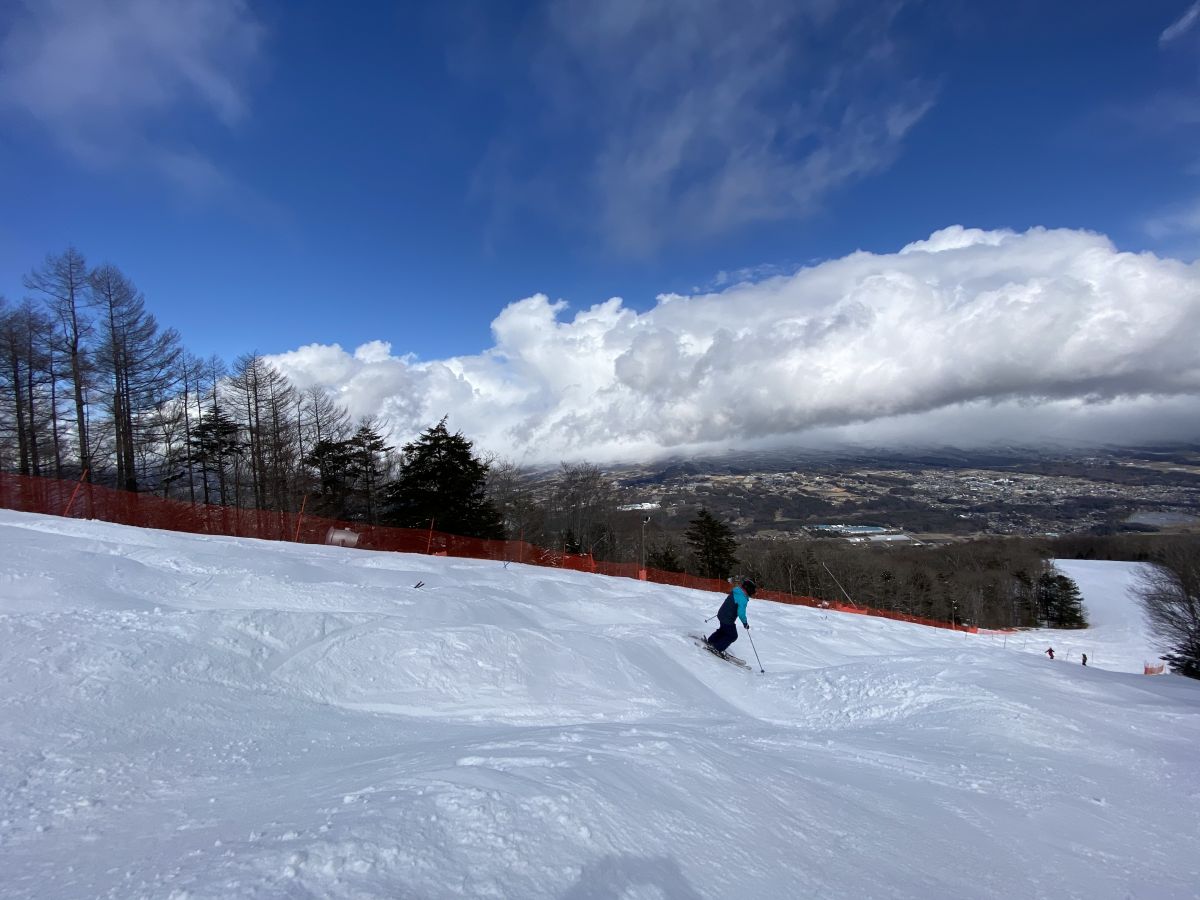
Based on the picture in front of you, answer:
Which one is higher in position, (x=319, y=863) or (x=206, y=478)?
(x=206, y=478)

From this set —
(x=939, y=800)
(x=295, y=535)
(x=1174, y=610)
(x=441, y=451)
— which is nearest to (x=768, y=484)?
(x=1174, y=610)

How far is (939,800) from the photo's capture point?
218 inches

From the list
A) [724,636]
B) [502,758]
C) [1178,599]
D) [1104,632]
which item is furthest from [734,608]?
[1104,632]

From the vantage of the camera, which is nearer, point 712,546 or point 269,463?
point 269,463

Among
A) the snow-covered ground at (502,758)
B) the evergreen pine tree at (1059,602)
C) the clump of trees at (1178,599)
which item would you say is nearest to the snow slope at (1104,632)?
the evergreen pine tree at (1059,602)

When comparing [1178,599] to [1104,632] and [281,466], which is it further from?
[281,466]

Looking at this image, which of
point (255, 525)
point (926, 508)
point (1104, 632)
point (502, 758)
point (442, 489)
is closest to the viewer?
point (502, 758)

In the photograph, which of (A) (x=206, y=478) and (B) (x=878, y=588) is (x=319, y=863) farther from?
(B) (x=878, y=588)

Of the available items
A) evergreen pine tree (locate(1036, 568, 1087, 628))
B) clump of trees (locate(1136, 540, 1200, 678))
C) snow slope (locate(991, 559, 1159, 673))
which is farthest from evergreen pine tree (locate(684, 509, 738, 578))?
evergreen pine tree (locate(1036, 568, 1087, 628))

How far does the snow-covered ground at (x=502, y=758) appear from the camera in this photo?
10.6 ft

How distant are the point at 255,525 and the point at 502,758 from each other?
2293cm

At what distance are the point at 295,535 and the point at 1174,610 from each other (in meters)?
57.7

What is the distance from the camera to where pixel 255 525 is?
2367cm

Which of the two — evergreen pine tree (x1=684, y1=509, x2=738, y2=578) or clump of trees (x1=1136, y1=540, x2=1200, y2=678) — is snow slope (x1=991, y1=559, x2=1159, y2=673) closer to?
clump of trees (x1=1136, y1=540, x2=1200, y2=678)
